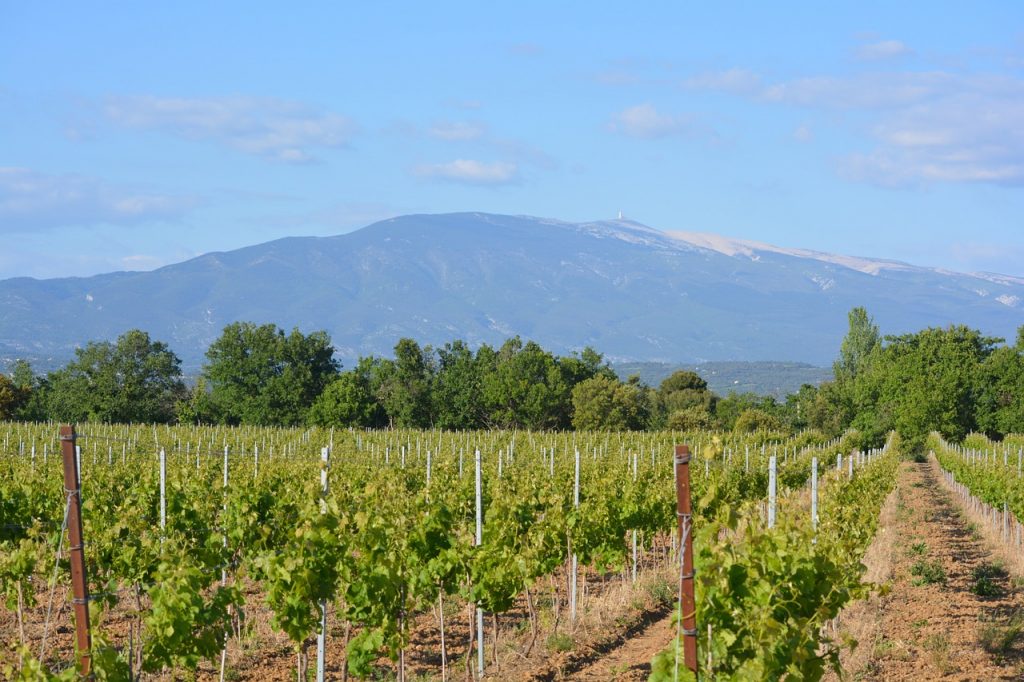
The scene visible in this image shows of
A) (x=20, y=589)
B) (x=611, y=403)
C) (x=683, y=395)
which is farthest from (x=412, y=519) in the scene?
(x=683, y=395)

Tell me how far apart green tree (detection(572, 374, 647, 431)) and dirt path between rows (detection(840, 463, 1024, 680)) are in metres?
38.4

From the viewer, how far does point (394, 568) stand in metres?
8.20

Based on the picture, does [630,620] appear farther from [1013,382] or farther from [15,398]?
[15,398]

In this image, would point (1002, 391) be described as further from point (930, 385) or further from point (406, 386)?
point (406, 386)

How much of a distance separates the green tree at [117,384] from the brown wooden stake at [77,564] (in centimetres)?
5748

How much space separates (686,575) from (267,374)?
60969 millimetres

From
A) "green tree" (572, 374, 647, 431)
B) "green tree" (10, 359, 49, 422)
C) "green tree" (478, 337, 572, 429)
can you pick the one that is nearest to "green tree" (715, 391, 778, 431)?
"green tree" (572, 374, 647, 431)

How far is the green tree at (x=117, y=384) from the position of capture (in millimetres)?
62031

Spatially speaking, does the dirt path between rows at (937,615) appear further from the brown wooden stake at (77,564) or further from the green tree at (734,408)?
the green tree at (734,408)

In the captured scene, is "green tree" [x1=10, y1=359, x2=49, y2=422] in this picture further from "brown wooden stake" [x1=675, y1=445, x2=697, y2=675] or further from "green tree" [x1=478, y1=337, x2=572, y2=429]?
"brown wooden stake" [x1=675, y1=445, x2=697, y2=675]

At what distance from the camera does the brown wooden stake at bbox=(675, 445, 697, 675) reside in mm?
5941

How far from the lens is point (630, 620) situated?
12695mm

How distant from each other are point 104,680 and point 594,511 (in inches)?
302

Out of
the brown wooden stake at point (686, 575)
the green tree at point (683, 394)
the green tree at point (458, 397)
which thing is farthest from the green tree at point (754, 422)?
the brown wooden stake at point (686, 575)
